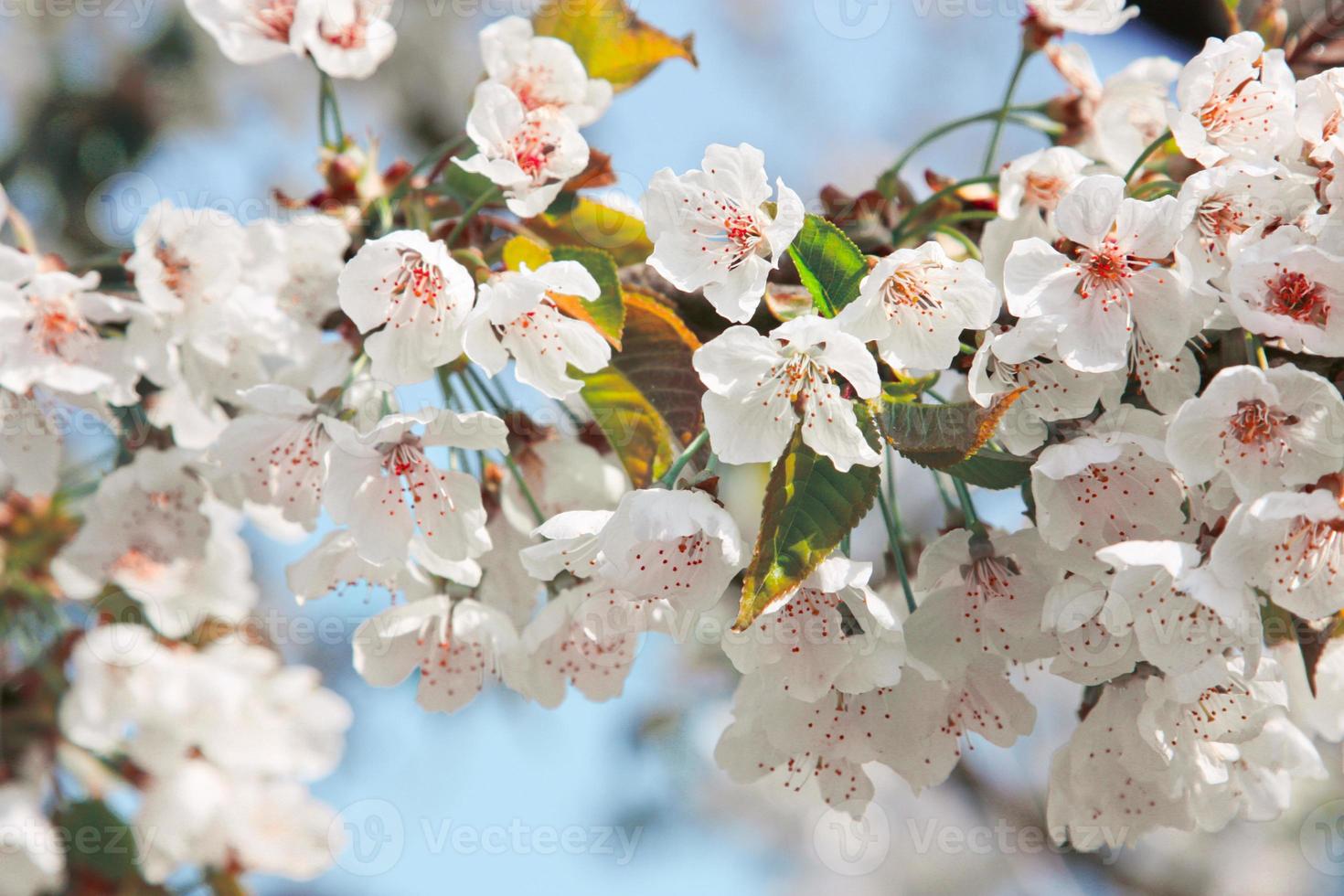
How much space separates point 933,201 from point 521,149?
0.51m

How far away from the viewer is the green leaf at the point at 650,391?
4.47ft

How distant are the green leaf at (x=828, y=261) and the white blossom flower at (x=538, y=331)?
25 centimetres

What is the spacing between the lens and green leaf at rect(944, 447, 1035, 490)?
118 cm

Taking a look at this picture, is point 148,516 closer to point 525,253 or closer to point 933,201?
point 525,253

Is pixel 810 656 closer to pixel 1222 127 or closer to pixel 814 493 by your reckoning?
pixel 814 493

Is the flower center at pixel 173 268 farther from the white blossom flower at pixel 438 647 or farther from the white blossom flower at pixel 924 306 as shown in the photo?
the white blossom flower at pixel 924 306

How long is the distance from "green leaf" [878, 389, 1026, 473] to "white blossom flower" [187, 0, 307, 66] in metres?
1.11

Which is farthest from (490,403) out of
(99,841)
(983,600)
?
(99,841)

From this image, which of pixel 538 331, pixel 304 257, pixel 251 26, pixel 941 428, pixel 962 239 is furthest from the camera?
pixel 251 26

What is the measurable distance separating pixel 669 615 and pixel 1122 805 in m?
0.60

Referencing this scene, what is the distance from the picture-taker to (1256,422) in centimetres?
112

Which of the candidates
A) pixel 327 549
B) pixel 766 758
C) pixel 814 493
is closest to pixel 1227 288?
pixel 814 493

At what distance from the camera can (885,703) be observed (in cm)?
134

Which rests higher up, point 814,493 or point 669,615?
point 814,493
